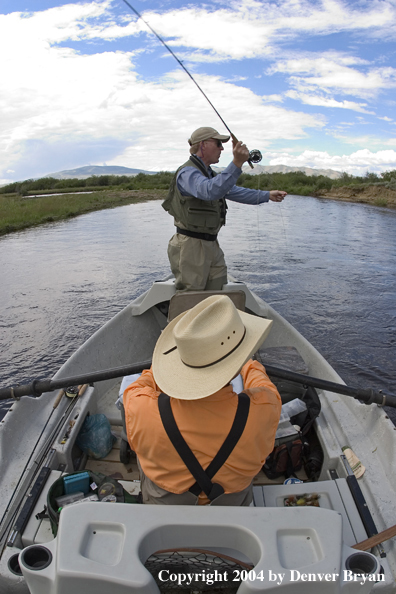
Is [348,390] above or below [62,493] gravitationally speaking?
above

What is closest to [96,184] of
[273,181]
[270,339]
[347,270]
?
[273,181]

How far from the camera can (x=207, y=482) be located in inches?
69.4

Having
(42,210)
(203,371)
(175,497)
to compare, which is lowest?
(175,497)

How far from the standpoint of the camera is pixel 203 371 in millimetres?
1771

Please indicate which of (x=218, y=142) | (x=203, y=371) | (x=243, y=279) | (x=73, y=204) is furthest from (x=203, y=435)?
(x=73, y=204)

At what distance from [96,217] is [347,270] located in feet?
57.9

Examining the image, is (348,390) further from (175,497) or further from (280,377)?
(175,497)

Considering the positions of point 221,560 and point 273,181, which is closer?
point 221,560

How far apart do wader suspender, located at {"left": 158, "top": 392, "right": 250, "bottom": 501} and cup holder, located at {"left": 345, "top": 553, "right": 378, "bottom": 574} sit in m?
0.54

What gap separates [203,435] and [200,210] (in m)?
2.68

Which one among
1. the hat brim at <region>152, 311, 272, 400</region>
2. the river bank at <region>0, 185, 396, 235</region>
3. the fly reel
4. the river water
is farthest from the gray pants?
the river bank at <region>0, 185, 396, 235</region>

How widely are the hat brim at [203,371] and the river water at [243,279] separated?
442 centimetres

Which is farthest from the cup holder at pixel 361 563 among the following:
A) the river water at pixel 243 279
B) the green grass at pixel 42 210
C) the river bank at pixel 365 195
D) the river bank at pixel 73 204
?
the river bank at pixel 365 195

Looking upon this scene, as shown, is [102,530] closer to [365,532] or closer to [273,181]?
[365,532]
